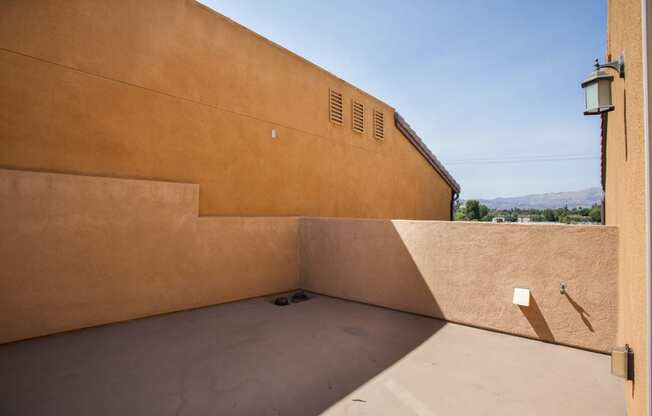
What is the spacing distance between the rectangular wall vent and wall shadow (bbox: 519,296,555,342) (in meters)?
6.77

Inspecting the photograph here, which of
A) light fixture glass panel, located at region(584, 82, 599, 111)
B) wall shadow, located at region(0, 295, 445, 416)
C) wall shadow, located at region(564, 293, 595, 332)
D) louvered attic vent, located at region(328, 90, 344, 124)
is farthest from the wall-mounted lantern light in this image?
louvered attic vent, located at region(328, 90, 344, 124)

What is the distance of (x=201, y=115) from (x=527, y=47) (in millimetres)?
7804

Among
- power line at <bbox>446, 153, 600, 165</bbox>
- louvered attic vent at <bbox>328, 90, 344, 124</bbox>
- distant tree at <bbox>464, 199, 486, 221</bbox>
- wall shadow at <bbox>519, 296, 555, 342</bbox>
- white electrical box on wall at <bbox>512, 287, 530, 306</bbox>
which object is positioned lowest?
wall shadow at <bbox>519, 296, 555, 342</bbox>

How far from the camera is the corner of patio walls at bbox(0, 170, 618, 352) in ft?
11.9

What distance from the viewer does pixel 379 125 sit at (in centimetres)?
1045

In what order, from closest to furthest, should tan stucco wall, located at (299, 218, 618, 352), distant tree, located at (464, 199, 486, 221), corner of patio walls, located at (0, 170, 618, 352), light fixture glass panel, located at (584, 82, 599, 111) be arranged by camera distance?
1. light fixture glass panel, located at (584, 82, 599, 111)
2. tan stucco wall, located at (299, 218, 618, 352)
3. corner of patio walls, located at (0, 170, 618, 352)
4. distant tree, located at (464, 199, 486, 221)

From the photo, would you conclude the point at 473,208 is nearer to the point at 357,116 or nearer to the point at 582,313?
the point at 357,116

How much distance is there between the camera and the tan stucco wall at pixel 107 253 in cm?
375

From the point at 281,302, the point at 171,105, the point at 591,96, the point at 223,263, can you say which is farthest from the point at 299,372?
the point at 171,105

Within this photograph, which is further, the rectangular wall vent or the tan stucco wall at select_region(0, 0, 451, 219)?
the rectangular wall vent

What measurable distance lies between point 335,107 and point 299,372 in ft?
23.8

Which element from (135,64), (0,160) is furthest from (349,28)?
(0,160)

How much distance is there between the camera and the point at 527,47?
7.68 m

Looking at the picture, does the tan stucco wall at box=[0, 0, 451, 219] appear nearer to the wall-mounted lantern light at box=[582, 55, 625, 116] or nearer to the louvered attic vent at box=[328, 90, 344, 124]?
the louvered attic vent at box=[328, 90, 344, 124]
